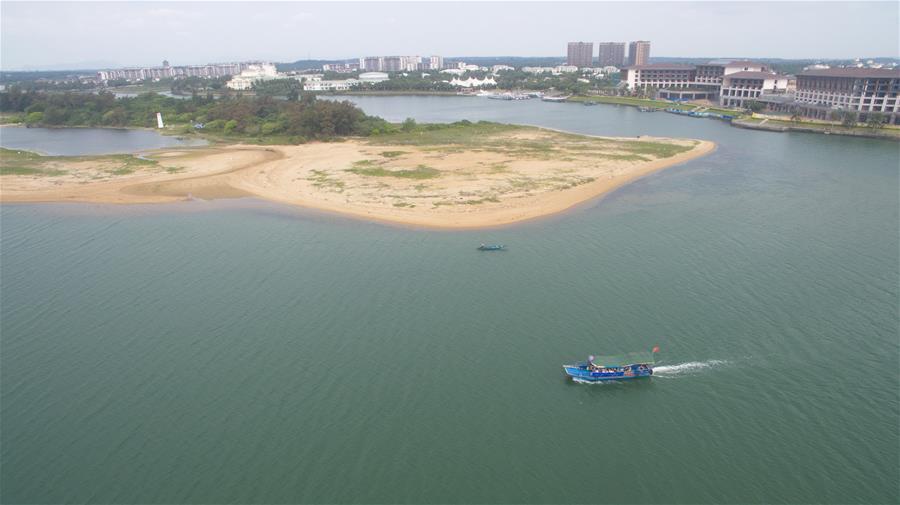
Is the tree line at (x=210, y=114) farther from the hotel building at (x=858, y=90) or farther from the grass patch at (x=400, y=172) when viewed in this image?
the hotel building at (x=858, y=90)

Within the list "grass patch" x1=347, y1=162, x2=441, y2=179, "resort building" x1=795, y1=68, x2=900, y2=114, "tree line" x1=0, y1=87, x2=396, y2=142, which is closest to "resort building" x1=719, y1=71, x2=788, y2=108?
"resort building" x1=795, y1=68, x2=900, y2=114

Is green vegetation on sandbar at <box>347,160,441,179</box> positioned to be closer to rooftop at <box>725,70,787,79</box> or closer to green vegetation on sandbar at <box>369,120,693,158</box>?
green vegetation on sandbar at <box>369,120,693,158</box>

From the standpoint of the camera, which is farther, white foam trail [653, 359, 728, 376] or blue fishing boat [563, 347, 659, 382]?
white foam trail [653, 359, 728, 376]

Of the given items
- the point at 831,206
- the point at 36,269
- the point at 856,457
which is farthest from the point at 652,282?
the point at 36,269

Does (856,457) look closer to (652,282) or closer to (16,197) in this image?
(652,282)

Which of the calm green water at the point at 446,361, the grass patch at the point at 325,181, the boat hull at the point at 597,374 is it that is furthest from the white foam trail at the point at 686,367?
the grass patch at the point at 325,181
